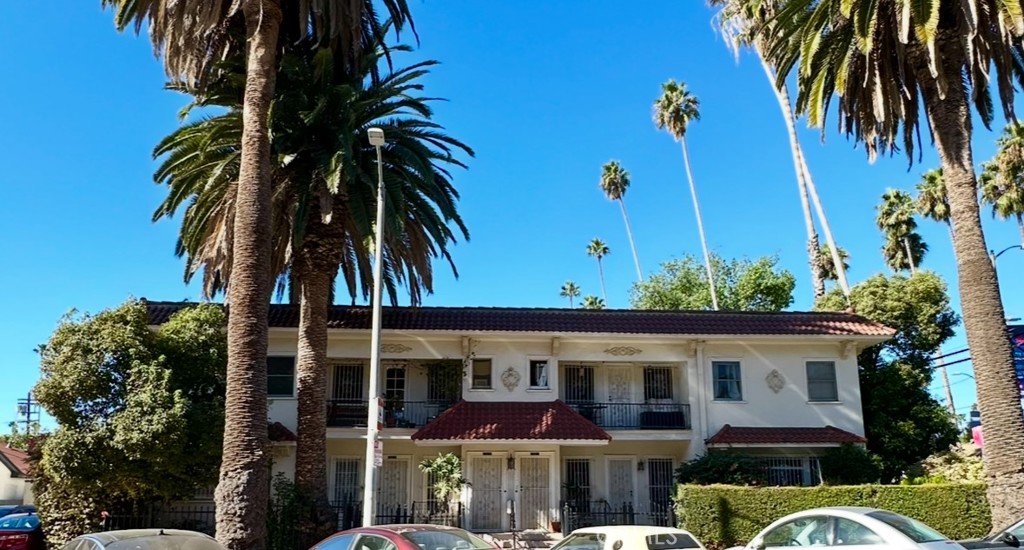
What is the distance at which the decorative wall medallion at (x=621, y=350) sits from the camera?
A: 26.6 meters

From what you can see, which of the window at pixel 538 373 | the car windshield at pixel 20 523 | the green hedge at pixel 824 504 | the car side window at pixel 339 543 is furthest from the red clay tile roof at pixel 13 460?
the car side window at pixel 339 543

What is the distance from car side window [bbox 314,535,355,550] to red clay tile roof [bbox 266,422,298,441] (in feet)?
45.1

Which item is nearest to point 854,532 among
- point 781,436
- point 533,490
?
point 781,436

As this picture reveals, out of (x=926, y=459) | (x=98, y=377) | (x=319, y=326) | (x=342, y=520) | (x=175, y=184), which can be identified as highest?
(x=175, y=184)

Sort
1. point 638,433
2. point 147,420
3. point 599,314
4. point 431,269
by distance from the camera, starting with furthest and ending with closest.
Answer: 1. point 599,314
2. point 638,433
3. point 431,269
4. point 147,420

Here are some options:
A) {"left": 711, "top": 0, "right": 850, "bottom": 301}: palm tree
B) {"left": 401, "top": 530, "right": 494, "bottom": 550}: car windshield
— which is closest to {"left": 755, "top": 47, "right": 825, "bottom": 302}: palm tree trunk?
{"left": 711, "top": 0, "right": 850, "bottom": 301}: palm tree

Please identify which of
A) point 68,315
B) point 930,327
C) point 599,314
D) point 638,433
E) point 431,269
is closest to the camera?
point 68,315

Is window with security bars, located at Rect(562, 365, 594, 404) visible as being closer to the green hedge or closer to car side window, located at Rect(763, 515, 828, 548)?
the green hedge

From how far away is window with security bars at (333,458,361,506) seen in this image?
2567 centimetres

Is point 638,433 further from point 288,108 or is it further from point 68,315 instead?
point 68,315

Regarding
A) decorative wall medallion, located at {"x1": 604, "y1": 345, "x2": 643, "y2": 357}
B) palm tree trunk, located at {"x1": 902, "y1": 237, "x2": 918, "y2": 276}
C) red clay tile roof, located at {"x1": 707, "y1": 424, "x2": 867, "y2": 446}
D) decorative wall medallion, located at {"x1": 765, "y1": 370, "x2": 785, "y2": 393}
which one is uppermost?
palm tree trunk, located at {"x1": 902, "y1": 237, "x2": 918, "y2": 276}

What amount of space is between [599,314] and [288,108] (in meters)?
12.7

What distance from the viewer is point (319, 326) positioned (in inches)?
822

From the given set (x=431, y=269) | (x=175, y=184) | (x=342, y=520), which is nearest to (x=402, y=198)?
(x=431, y=269)
